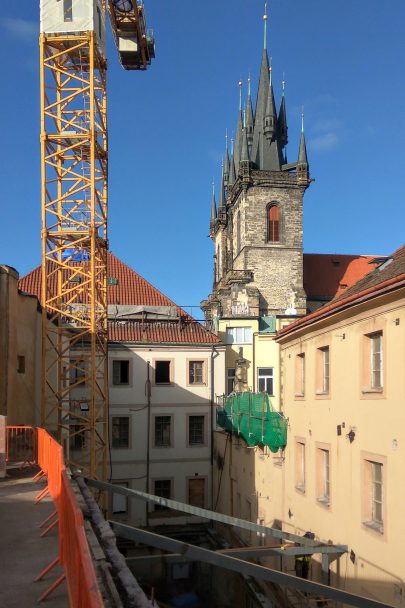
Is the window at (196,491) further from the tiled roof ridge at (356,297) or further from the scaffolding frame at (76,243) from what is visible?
the tiled roof ridge at (356,297)


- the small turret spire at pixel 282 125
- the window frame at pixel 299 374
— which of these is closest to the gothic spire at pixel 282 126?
the small turret spire at pixel 282 125

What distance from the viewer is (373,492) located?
12.2m

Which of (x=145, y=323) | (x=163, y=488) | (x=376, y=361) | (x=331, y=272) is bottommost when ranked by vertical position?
(x=163, y=488)

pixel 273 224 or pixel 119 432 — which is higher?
pixel 273 224

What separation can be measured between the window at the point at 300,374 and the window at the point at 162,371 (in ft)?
42.6

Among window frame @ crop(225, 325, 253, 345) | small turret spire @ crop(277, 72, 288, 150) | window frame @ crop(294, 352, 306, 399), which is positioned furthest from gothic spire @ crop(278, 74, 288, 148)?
window frame @ crop(294, 352, 306, 399)

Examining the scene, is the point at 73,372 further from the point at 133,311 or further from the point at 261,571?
the point at 261,571

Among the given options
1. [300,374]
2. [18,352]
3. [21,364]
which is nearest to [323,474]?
[300,374]

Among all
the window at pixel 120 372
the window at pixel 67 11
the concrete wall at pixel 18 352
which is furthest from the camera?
the window at pixel 120 372

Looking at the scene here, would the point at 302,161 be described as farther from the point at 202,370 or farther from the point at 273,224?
the point at 202,370

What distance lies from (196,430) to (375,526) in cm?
1821

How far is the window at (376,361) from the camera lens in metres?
12.3

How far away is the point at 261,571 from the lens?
9.52 metres

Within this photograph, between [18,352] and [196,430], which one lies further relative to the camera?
[196,430]
